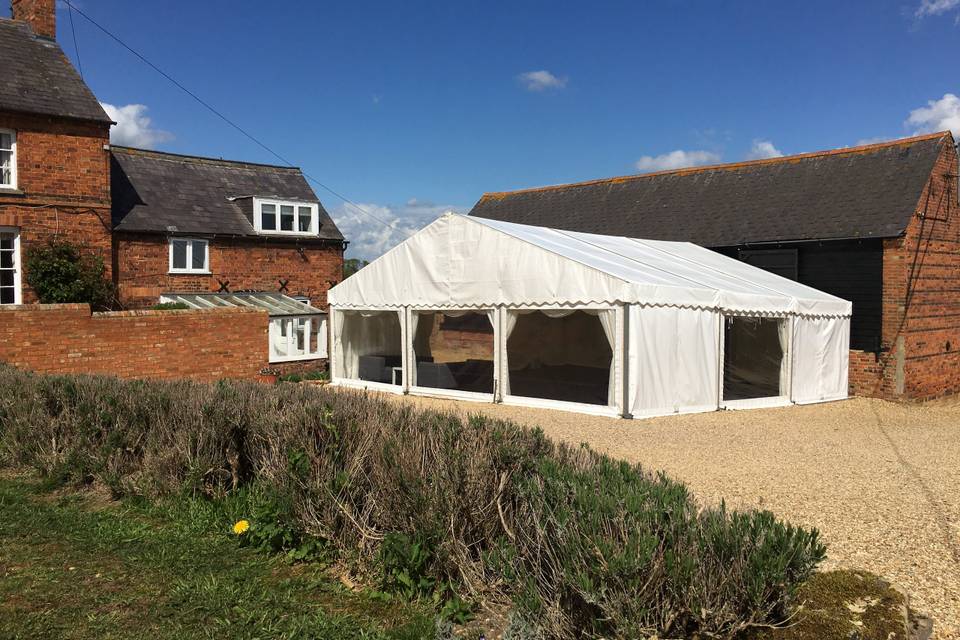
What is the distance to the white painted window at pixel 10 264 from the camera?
15648 millimetres

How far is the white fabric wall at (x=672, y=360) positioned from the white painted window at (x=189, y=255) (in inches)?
522

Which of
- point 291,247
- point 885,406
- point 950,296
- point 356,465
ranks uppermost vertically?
point 291,247

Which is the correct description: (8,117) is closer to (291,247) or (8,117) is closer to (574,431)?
(291,247)

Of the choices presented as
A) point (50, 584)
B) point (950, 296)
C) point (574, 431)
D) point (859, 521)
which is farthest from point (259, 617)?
point (950, 296)

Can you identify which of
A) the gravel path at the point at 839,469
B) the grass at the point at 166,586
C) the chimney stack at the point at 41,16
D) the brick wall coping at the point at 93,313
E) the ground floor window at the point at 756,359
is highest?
the chimney stack at the point at 41,16

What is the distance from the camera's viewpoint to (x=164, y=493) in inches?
219

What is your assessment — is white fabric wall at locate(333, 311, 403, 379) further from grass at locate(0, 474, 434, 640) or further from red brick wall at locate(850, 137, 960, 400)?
grass at locate(0, 474, 434, 640)

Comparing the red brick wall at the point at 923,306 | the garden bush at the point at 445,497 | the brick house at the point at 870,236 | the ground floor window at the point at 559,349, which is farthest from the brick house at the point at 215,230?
the red brick wall at the point at 923,306

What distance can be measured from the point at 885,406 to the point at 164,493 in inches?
535

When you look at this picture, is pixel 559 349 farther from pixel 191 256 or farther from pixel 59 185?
pixel 59 185

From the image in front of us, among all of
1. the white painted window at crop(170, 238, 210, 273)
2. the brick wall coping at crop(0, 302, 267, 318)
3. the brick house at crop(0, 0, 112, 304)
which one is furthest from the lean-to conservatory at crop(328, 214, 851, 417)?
the brick house at crop(0, 0, 112, 304)

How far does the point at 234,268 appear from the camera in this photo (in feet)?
66.6

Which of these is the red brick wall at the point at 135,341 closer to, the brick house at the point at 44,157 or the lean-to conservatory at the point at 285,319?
the lean-to conservatory at the point at 285,319

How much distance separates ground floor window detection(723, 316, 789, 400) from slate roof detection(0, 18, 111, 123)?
15.0 meters
